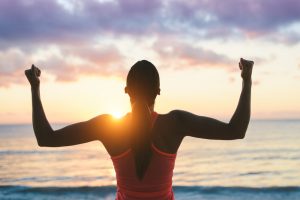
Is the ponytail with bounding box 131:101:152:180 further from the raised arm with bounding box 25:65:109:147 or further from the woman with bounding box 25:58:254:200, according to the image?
the raised arm with bounding box 25:65:109:147

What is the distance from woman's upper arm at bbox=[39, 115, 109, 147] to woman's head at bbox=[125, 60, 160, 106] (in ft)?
0.63

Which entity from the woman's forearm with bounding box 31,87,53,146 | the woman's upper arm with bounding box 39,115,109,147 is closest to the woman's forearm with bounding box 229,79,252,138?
the woman's upper arm with bounding box 39,115,109,147

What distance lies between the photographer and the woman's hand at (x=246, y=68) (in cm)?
211

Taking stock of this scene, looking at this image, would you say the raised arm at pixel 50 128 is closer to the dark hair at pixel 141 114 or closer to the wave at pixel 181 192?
the dark hair at pixel 141 114

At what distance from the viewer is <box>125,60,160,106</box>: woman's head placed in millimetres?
2137

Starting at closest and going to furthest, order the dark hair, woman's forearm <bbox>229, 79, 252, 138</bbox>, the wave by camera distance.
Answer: woman's forearm <bbox>229, 79, 252, 138</bbox>, the dark hair, the wave

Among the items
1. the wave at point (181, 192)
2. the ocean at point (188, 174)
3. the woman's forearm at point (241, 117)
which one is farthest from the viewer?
the ocean at point (188, 174)

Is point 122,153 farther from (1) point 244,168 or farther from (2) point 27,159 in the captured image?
(2) point 27,159

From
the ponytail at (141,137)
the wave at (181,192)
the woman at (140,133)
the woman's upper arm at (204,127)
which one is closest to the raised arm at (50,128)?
the woman at (140,133)

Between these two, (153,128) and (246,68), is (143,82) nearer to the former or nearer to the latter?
(153,128)

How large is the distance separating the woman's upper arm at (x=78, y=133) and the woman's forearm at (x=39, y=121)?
0.02 meters

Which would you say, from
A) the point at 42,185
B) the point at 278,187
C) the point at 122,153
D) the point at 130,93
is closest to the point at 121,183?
the point at 122,153

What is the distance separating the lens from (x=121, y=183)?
7.39 ft

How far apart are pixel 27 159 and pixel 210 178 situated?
49.0ft
